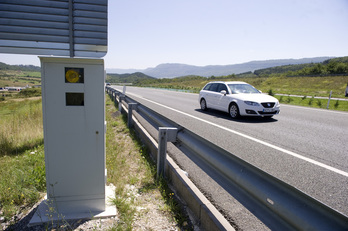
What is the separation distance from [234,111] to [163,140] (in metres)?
8.08

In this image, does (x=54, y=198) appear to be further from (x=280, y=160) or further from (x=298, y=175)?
(x=280, y=160)

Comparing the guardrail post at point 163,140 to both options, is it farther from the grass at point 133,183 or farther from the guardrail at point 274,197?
the guardrail at point 274,197

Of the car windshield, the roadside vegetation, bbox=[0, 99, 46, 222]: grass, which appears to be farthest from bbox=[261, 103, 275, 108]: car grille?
bbox=[0, 99, 46, 222]: grass

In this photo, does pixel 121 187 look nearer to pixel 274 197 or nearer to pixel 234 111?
pixel 274 197

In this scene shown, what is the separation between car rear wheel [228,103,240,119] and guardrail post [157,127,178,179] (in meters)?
7.69

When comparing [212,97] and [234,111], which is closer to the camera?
[234,111]

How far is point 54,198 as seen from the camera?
3.04 metres

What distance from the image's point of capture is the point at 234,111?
11180 millimetres

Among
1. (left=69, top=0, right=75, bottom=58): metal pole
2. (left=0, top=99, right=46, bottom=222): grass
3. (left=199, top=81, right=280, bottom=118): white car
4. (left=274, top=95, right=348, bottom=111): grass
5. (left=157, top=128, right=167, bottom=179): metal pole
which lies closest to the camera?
(left=0, top=99, right=46, bottom=222): grass

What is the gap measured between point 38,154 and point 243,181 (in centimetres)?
485

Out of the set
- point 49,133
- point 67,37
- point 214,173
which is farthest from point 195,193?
point 67,37

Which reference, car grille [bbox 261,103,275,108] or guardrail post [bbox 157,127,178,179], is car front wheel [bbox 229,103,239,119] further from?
guardrail post [bbox 157,127,178,179]

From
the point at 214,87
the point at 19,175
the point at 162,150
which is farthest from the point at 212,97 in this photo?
the point at 19,175

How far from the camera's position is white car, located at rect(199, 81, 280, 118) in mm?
10562
